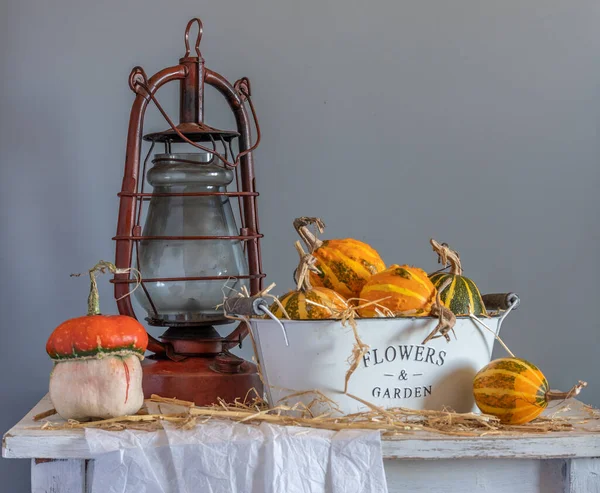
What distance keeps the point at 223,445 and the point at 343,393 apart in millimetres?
144

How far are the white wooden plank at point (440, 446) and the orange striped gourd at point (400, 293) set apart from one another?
14 centimetres

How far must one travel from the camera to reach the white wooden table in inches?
32.2

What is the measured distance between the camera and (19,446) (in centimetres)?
82

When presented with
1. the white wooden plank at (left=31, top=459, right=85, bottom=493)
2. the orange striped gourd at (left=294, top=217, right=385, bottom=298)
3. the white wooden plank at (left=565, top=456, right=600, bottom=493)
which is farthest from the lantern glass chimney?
the white wooden plank at (left=565, top=456, right=600, bottom=493)

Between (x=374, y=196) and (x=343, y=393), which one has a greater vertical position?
(x=374, y=196)

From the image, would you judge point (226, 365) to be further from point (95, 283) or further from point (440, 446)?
point (440, 446)

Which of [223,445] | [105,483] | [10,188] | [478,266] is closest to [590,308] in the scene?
[478,266]

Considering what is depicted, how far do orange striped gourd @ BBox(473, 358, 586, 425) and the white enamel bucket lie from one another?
4cm

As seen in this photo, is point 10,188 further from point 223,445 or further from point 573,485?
point 573,485

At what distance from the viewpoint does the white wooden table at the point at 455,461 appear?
817mm

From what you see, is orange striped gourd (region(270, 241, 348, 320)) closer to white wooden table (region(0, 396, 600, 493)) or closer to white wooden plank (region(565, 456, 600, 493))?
white wooden table (region(0, 396, 600, 493))

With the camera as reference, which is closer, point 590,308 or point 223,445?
point 223,445

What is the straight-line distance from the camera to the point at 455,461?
843 millimetres

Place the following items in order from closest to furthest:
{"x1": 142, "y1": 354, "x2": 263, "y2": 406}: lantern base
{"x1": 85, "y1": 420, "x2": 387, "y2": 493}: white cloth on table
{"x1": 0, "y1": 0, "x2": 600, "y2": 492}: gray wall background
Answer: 1. {"x1": 85, "y1": 420, "x2": 387, "y2": 493}: white cloth on table
2. {"x1": 142, "y1": 354, "x2": 263, "y2": 406}: lantern base
3. {"x1": 0, "y1": 0, "x2": 600, "y2": 492}: gray wall background
